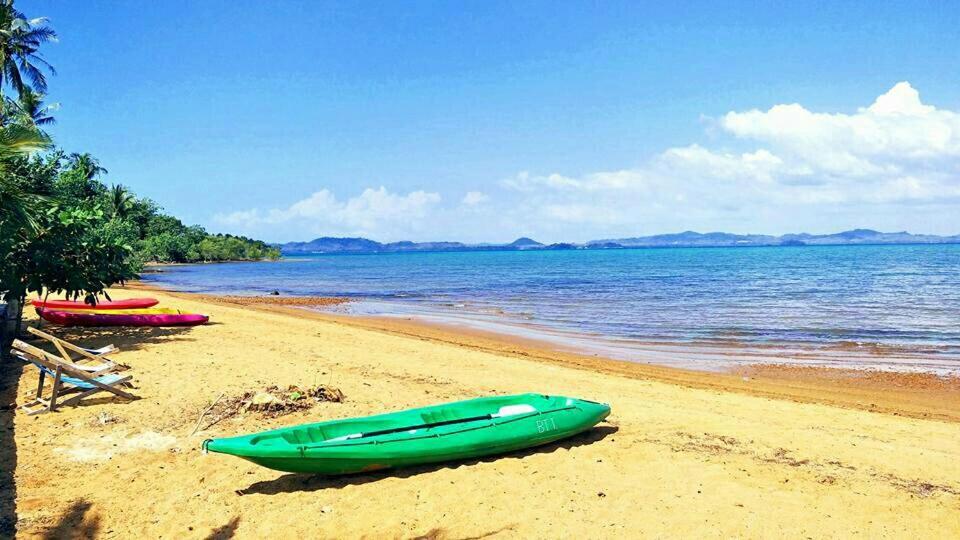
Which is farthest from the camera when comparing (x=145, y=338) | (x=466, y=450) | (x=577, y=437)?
(x=145, y=338)

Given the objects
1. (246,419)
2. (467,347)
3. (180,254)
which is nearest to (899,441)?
(246,419)

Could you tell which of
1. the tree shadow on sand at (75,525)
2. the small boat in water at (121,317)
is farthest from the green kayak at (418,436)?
the small boat in water at (121,317)

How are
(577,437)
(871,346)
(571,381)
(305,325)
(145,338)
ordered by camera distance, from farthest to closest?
(305,325)
(871,346)
(145,338)
(571,381)
(577,437)

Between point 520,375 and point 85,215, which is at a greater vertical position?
point 85,215

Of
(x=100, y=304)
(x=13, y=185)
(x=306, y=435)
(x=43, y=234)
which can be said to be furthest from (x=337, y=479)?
(x=100, y=304)

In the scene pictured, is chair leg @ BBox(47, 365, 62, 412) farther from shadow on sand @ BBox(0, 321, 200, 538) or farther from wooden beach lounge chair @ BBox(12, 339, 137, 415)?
shadow on sand @ BBox(0, 321, 200, 538)

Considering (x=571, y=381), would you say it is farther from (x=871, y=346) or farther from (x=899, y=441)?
(x=871, y=346)

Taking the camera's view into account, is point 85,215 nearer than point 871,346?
Yes

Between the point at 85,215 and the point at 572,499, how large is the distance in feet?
43.6

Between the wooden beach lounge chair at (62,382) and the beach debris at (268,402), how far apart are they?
6.13ft

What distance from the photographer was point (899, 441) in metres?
8.98

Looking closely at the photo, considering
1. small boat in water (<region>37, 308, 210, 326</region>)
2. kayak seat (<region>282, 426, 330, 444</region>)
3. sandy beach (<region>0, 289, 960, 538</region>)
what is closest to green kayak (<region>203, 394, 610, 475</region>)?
kayak seat (<region>282, 426, 330, 444</region>)

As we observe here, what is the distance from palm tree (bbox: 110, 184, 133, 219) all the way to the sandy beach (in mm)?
64714

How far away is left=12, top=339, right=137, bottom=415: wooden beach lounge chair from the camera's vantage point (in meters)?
9.37
